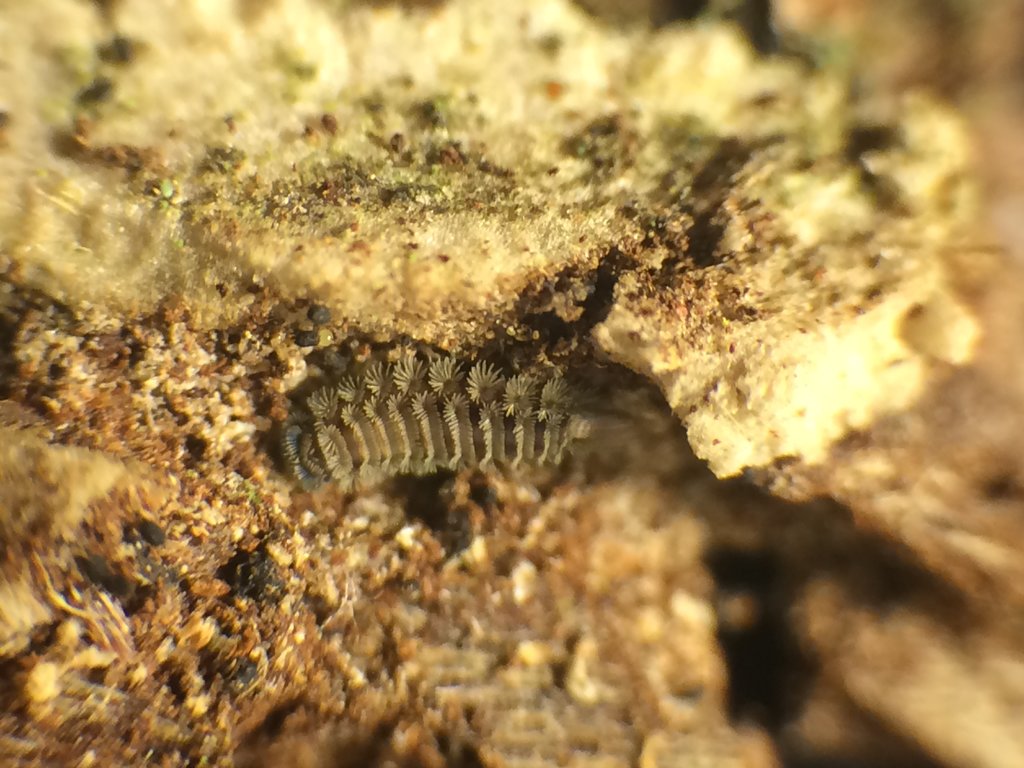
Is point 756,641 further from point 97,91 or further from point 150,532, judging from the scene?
point 97,91

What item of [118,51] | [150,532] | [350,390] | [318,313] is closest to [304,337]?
[318,313]

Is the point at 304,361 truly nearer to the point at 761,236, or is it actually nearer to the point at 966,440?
the point at 761,236

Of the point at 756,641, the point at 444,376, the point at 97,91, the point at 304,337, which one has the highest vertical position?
the point at 97,91

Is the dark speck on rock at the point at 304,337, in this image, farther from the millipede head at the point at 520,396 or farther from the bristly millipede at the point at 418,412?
the millipede head at the point at 520,396

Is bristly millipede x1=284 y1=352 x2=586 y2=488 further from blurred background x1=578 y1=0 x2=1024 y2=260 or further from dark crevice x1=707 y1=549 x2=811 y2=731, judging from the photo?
blurred background x1=578 y1=0 x2=1024 y2=260

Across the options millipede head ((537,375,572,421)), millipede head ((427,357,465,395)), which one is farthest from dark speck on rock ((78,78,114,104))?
millipede head ((537,375,572,421))

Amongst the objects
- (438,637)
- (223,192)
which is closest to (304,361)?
(223,192)

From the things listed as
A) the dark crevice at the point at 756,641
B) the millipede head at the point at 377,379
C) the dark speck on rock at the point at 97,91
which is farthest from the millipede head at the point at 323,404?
the dark crevice at the point at 756,641

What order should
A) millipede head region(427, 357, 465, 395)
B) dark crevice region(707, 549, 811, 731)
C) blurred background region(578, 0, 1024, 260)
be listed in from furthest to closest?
dark crevice region(707, 549, 811, 731) < millipede head region(427, 357, 465, 395) < blurred background region(578, 0, 1024, 260)
